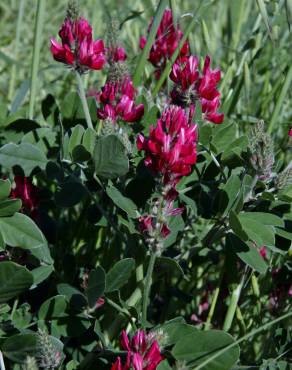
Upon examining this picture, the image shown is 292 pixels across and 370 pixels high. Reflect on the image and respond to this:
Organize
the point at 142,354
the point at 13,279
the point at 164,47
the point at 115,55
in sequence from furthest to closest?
the point at 164,47
the point at 115,55
the point at 13,279
the point at 142,354

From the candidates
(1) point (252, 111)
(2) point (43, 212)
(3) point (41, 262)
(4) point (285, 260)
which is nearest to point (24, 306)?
(3) point (41, 262)

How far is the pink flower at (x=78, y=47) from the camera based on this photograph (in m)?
1.32

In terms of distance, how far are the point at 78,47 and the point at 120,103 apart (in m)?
0.13

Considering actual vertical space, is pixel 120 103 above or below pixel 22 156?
above

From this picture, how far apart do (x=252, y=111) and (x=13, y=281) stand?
1.25 meters

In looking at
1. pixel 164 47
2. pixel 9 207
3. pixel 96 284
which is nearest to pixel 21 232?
pixel 9 207

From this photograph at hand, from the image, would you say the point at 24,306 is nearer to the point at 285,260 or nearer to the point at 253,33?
the point at 285,260

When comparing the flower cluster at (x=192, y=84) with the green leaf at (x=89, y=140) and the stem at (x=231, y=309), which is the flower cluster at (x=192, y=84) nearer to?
the green leaf at (x=89, y=140)

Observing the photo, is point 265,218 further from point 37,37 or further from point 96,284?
point 37,37

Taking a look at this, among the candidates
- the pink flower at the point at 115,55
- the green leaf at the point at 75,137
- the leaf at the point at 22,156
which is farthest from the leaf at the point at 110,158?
the pink flower at the point at 115,55

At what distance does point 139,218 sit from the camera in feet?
3.99

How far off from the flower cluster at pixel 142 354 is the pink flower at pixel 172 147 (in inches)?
9.4

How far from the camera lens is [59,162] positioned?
55.6 inches

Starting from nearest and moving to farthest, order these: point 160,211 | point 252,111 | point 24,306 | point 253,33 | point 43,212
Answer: point 160,211, point 24,306, point 43,212, point 253,33, point 252,111
